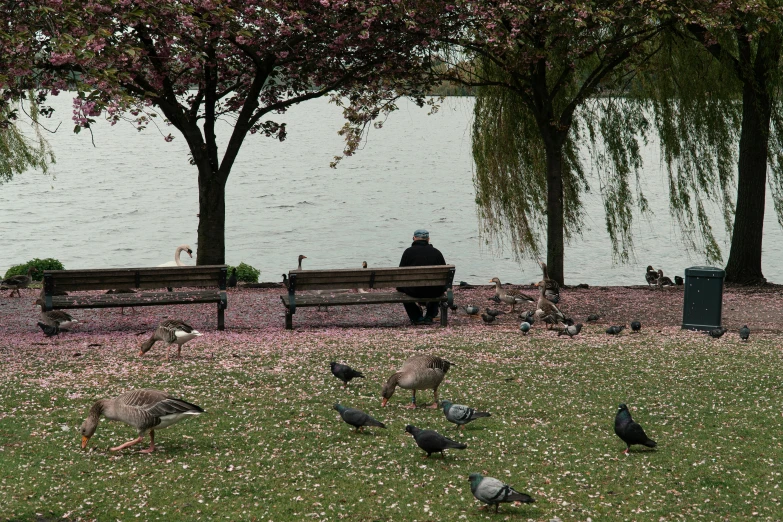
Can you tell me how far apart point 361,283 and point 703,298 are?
6.78 metres

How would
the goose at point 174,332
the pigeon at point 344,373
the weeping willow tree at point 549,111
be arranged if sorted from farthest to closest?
the weeping willow tree at point 549,111 → the goose at point 174,332 → the pigeon at point 344,373

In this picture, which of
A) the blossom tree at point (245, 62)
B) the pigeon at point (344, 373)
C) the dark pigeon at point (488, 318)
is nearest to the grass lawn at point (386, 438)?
the pigeon at point (344, 373)

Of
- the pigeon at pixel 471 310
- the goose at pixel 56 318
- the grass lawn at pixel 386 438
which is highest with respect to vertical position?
the pigeon at pixel 471 310

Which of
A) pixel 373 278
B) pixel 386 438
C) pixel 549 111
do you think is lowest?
pixel 386 438

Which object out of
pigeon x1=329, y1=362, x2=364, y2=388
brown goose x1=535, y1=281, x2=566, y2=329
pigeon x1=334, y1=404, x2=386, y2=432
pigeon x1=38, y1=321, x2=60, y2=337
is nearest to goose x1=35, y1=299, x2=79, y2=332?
pigeon x1=38, y1=321, x2=60, y2=337

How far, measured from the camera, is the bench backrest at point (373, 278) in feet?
56.5

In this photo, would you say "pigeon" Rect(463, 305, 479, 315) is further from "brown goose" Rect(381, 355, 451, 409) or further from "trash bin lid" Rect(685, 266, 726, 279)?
"brown goose" Rect(381, 355, 451, 409)

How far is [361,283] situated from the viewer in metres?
17.6

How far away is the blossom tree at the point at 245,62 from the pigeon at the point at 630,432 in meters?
10.4

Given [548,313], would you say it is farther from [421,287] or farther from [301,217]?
[301,217]

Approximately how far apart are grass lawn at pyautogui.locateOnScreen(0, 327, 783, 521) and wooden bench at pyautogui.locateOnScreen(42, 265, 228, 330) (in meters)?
1.65

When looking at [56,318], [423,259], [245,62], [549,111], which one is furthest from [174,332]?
[549,111]

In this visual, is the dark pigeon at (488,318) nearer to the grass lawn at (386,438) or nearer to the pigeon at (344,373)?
the grass lawn at (386,438)

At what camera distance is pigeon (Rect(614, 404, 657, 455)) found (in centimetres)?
898
